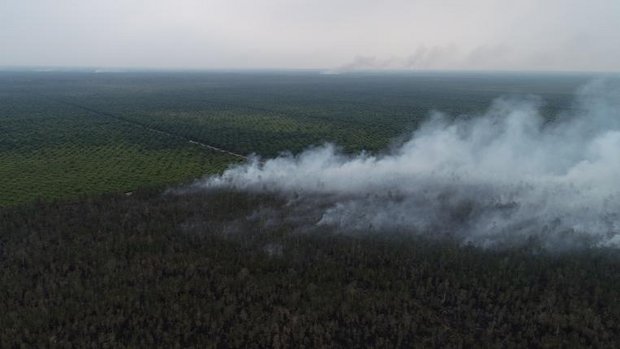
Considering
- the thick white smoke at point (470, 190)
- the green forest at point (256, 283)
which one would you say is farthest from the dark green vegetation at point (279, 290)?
the thick white smoke at point (470, 190)

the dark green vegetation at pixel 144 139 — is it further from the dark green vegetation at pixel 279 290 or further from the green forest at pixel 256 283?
the dark green vegetation at pixel 279 290

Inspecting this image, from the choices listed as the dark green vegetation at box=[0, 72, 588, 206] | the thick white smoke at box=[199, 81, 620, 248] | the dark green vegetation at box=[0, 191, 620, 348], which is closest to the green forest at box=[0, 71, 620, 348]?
the dark green vegetation at box=[0, 191, 620, 348]

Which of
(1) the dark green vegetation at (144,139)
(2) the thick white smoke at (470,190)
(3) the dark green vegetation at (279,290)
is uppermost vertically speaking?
(2) the thick white smoke at (470,190)

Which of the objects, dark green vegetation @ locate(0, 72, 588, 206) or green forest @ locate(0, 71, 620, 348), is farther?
dark green vegetation @ locate(0, 72, 588, 206)

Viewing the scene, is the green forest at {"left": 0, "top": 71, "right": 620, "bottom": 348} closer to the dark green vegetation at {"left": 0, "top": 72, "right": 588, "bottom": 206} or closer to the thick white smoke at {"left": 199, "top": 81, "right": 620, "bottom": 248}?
the thick white smoke at {"left": 199, "top": 81, "right": 620, "bottom": 248}

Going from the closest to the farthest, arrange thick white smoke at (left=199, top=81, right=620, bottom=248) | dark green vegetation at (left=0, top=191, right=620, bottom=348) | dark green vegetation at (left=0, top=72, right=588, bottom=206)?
dark green vegetation at (left=0, top=191, right=620, bottom=348), thick white smoke at (left=199, top=81, right=620, bottom=248), dark green vegetation at (left=0, top=72, right=588, bottom=206)

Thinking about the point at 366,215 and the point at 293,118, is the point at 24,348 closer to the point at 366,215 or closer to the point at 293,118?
the point at 366,215

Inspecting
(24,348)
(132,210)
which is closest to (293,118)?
(132,210)
